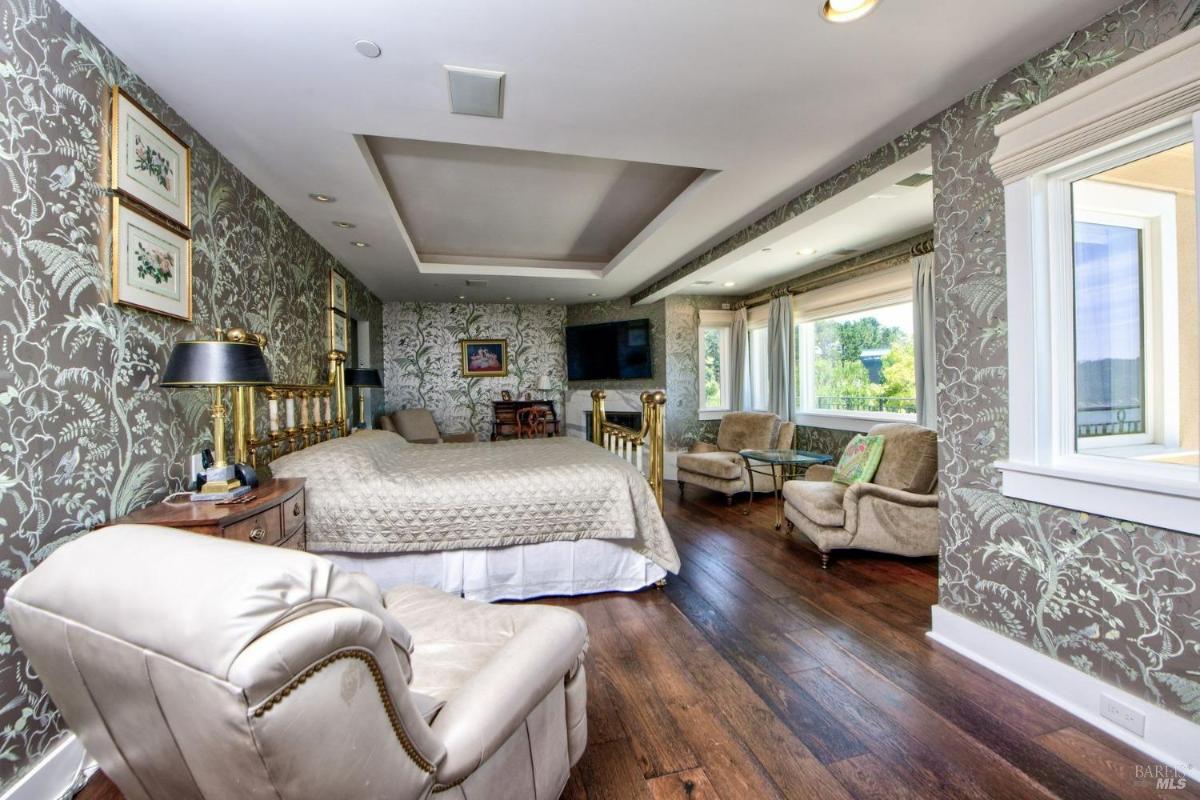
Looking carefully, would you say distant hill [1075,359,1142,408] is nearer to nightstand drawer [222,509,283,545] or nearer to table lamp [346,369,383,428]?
nightstand drawer [222,509,283,545]

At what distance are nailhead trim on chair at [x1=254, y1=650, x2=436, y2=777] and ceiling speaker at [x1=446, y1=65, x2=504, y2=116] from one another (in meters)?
1.96

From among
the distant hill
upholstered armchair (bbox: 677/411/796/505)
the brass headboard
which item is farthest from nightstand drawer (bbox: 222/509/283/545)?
upholstered armchair (bbox: 677/411/796/505)

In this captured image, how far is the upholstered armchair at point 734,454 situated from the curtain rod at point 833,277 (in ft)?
4.39

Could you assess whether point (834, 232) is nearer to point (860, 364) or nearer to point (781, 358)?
point (860, 364)

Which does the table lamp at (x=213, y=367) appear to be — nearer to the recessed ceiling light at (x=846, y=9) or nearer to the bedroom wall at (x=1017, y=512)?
the recessed ceiling light at (x=846, y=9)

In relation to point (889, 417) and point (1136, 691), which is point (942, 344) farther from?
point (889, 417)

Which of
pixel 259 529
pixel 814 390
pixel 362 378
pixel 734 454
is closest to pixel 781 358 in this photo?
pixel 814 390

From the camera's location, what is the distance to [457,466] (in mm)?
3068

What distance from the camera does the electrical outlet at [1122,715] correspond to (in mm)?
1632

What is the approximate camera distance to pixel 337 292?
434 cm

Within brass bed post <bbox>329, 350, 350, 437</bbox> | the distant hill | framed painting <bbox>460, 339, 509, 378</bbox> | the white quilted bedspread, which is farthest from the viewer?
framed painting <bbox>460, 339, 509, 378</bbox>

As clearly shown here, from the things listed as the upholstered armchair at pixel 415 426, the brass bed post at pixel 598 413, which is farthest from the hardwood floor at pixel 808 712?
the upholstered armchair at pixel 415 426

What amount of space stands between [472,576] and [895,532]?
2563mm

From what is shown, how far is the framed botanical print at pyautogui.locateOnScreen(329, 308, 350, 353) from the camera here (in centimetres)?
412
